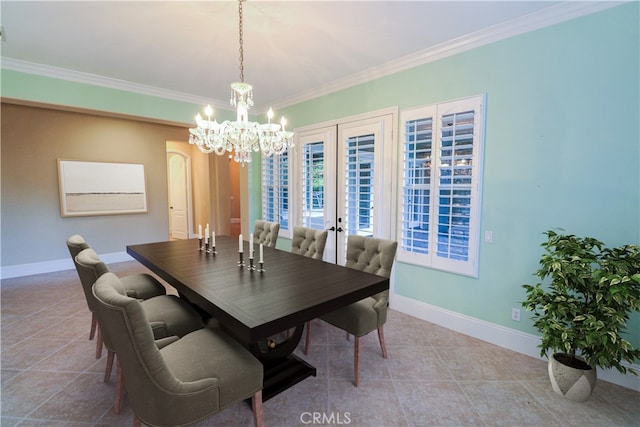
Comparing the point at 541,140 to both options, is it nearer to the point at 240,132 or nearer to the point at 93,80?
the point at 240,132

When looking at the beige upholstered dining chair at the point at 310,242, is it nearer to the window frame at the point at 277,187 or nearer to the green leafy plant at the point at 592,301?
the window frame at the point at 277,187

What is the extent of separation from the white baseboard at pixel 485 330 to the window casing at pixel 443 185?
473 mm

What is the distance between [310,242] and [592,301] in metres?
2.19

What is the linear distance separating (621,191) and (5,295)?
645 centimetres

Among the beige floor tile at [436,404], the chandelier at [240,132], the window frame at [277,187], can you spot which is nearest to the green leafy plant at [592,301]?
the beige floor tile at [436,404]

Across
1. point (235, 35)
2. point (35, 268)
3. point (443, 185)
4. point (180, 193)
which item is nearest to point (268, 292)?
point (443, 185)

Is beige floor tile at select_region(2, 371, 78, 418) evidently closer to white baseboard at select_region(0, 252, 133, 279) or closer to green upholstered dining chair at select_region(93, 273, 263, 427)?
green upholstered dining chair at select_region(93, 273, 263, 427)

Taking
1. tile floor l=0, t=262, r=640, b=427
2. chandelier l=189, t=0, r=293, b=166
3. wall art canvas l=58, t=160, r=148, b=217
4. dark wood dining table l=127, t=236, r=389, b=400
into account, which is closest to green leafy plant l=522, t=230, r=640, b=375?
tile floor l=0, t=262, r=640, b=427

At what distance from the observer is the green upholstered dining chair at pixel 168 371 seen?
1.12 meters

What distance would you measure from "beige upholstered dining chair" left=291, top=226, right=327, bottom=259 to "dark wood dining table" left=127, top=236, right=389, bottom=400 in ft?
0.98

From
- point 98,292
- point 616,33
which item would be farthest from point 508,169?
point 98,292

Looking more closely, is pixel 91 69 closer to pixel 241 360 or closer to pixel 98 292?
pixel 98 292

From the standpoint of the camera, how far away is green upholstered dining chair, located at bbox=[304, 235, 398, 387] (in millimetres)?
2092

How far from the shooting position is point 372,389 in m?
2.04
